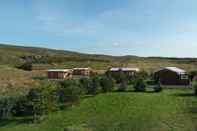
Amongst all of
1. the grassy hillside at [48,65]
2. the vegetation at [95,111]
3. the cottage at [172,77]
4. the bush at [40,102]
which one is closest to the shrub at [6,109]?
the vegetation at [95,111]

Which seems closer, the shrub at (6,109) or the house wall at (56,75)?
the shrub at (6,109)

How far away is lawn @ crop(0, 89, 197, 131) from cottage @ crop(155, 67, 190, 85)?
40.9 feet

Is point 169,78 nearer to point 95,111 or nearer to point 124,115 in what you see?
point 95,111

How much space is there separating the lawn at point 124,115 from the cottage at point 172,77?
12469 millimetres

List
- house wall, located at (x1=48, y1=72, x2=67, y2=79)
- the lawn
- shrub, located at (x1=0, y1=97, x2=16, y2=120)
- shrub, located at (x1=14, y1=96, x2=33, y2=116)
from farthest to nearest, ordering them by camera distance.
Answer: house wall, located at (x1=48, y1=72, x2=67, y2=79), shrub, located at (x1=14, y1=96, x2=33, y2=116), shrub, located at (x1=0, y1=97, x2=16, y2=120), the lawn

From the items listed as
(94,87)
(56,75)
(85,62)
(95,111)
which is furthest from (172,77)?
(85,62)

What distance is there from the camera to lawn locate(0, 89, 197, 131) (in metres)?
22.3

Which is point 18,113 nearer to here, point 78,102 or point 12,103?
point 12,103

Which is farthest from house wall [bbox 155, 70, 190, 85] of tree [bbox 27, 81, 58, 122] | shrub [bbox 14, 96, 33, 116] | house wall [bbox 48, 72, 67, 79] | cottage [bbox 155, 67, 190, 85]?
shrub [bbox 14, 96, 33, 116]

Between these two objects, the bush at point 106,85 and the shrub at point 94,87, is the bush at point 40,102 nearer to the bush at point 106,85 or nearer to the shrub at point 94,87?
the shrub at point 94,87

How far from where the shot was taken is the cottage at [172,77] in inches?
1820

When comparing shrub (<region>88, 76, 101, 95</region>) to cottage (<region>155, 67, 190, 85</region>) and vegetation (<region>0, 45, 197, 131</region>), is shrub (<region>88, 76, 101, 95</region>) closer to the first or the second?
vegetation (<region>0, 45, 197, 131</region>)

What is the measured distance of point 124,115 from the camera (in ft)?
84.5

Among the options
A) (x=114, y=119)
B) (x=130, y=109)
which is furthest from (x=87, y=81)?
(x=114, y=119)
